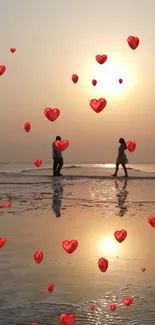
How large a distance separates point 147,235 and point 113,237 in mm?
530

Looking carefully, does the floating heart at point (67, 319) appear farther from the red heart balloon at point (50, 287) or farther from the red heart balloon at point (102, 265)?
the red heart balloon at point (102, 265)

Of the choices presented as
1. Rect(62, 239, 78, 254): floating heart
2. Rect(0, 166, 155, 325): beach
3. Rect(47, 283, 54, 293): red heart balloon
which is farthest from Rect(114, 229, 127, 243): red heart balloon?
Rect(47, 283, 54, 293): red heart balloon

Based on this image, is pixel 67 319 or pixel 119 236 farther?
pixel 119 236

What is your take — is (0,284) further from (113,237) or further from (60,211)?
(60,211)

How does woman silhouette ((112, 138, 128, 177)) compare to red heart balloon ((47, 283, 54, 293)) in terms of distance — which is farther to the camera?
woman silhouette ((112, 138, 128, 177))

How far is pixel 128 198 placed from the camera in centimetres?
1298

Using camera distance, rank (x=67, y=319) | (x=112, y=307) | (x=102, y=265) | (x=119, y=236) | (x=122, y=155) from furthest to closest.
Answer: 1. (x=122, y=155)
2. (x=119, y=236)
3. (x=102, y=265)
4. (x=112, y=307)
5. (x=67, y=319)

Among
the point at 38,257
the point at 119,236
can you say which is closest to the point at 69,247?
the point at 38,257

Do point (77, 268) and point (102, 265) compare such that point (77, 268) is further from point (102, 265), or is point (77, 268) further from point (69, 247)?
point (69, 247)

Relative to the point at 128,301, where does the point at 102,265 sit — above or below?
above

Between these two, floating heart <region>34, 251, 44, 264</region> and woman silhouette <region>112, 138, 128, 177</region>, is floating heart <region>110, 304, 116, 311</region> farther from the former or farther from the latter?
woman silhouette <region>112, 138, 128, 177</region>

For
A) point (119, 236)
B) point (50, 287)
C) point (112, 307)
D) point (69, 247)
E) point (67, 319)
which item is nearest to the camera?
point (67, 319)

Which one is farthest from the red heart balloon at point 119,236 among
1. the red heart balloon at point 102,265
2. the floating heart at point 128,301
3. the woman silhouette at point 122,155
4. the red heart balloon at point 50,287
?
the woman silhouette at point 122,155

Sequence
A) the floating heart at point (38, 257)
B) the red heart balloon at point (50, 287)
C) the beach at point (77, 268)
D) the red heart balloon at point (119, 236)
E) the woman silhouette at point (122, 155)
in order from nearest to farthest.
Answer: the beach at point (77, 268), the red heart balloon at point (50, 287), the floating heart at point (38, 257), the red heart balloon at point (119, 236), the woman silhouette at point (122, 155)
